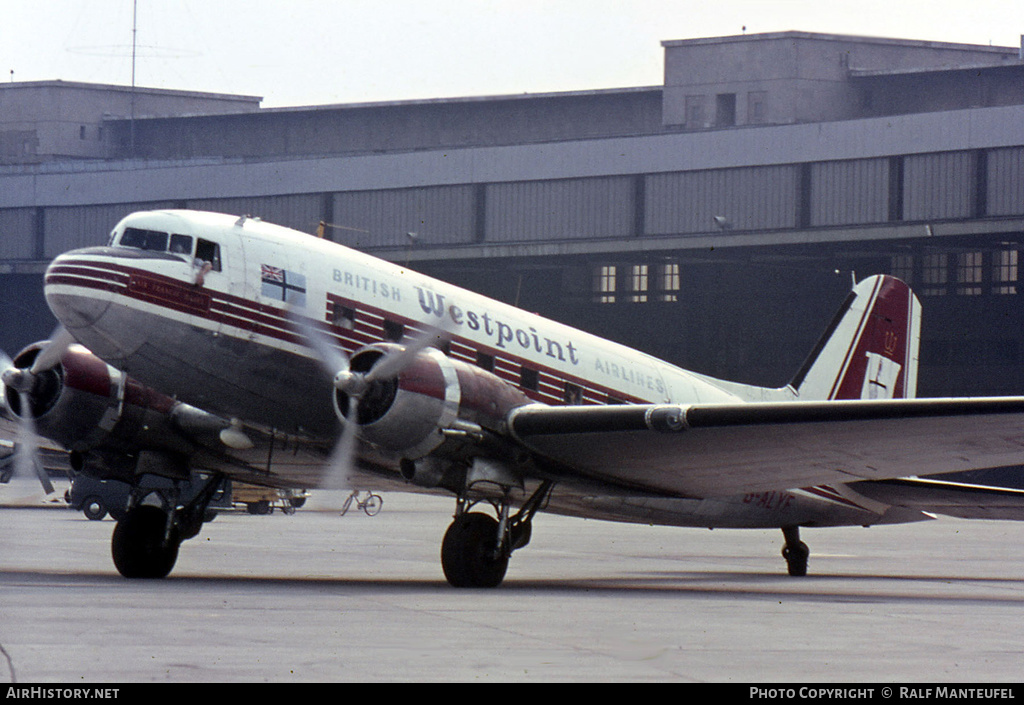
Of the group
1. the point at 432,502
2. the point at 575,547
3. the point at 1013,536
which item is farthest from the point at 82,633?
the point at 432,502

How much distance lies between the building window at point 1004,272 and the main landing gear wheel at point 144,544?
45.9 m

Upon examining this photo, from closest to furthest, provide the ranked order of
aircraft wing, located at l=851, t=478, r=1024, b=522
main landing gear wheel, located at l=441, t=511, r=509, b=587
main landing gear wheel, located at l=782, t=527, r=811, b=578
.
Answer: main landing gear wheel, located at l=441, t=511, r=509, b=587 < aircraft wing, located at l=851, t=478, r=1024, b=522 < main landing gear wheel, located at l=782, t=527, r=811, b=578

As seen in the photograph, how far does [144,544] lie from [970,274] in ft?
153

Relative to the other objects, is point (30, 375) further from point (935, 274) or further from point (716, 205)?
point (935, 274)

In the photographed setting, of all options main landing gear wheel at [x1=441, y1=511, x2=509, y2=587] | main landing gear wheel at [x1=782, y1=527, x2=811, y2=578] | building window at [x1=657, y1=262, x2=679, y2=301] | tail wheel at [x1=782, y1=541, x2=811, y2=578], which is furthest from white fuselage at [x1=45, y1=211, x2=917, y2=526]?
building window at [x1=657, y1=262, x2=679, y2=301]

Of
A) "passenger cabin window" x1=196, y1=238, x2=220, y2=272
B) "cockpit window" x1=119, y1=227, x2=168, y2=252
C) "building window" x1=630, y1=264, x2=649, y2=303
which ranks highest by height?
"cockpit window" x1=119, y1=227, x2=168, y2=252

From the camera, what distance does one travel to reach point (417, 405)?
1809cm

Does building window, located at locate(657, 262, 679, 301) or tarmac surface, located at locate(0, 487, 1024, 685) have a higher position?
building window, located at locate(657, 262, 679, 301)

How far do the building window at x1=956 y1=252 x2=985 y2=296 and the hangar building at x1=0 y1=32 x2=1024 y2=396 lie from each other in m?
0.09

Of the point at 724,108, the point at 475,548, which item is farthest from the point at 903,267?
the point at 475,548

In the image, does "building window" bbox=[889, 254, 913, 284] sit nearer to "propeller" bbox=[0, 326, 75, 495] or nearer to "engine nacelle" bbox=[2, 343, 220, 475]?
"engine nacelle" bbox=[2, 343, 220, 475]

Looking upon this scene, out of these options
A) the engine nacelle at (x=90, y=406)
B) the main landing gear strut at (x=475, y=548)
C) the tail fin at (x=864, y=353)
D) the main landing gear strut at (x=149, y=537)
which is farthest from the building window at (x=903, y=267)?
the main landing gear strut at (x=149, y=537)

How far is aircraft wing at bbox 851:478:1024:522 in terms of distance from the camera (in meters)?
22.4
